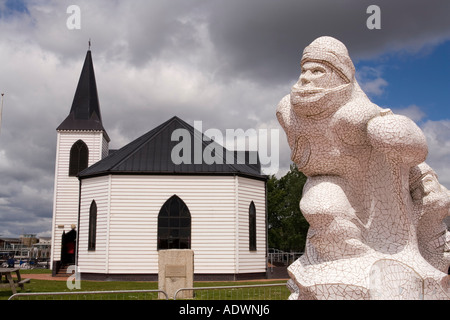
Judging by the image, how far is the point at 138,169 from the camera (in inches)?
949

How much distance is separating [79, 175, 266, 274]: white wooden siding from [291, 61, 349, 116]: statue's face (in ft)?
57.7

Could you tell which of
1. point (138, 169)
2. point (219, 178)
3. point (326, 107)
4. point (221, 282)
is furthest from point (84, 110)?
point (326, 107)

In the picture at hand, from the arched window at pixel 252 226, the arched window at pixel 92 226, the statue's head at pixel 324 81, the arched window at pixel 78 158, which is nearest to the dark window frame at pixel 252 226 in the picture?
the arched window at pixel 252 226

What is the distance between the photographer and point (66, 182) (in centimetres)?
3366

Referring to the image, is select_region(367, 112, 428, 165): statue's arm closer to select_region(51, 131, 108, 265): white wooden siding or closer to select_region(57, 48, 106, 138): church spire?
→ select_region(51, 131, 108, 265): white wooden siding

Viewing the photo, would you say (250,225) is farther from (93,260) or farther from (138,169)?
(93,260)

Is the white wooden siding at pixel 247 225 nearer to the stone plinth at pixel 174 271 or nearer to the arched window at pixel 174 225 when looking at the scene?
the arched window at pixel 174 225

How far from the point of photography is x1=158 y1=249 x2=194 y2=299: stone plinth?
615 inches

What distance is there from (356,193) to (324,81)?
5.98ft

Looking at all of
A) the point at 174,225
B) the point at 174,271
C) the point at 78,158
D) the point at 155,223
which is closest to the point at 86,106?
the point at 78,158

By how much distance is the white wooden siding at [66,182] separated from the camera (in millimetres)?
33062

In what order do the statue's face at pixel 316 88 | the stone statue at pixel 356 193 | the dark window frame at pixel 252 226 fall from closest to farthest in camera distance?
the stone statue at pixel 356 193 < the statue's face at pixel 316 88 < the dark window frame at pixel 252 226

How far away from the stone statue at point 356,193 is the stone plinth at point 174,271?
9.29 meters
